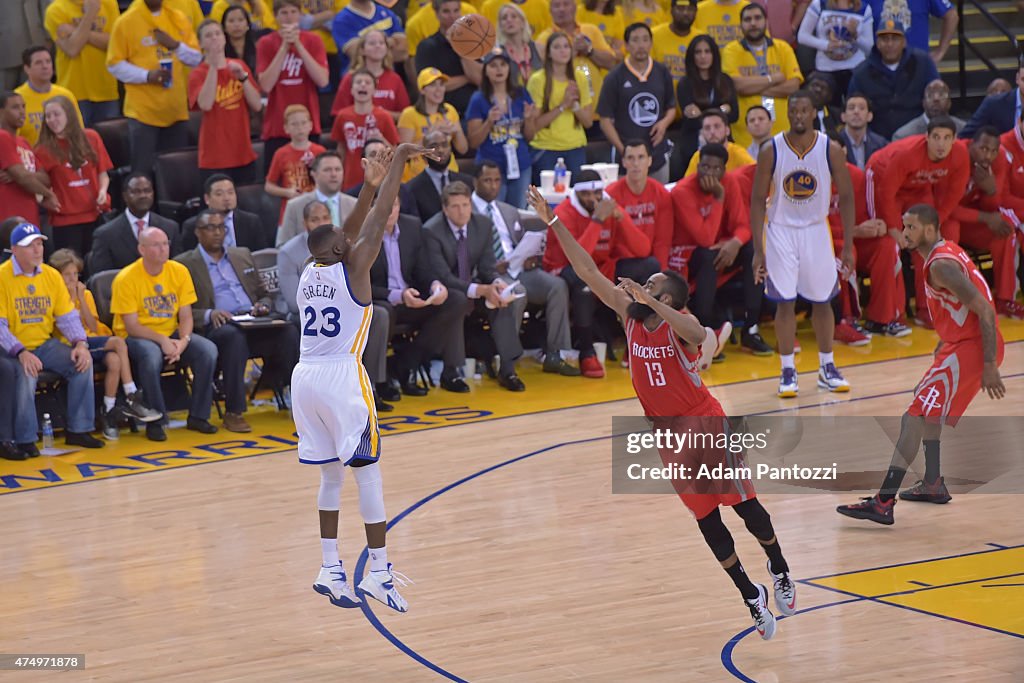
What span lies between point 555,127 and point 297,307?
3441 millimetres

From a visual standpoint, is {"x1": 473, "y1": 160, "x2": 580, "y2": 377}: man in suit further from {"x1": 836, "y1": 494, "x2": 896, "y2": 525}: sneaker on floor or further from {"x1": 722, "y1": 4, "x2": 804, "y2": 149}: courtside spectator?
{"x1": 836, "y1": 494, "x2": 896, "y2": 525}: sneaker on floor

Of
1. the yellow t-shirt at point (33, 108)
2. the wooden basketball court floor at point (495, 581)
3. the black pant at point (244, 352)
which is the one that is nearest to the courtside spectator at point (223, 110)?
the yellow t-shirt at point (33, 108)

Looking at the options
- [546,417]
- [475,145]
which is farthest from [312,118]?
[546,417]

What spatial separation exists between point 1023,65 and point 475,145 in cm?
572

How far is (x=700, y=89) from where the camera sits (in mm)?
13828

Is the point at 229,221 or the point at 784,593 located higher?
the point at 229,221

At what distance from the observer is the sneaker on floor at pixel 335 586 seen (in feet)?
22.5

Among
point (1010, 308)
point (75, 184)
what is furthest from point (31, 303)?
point (1010, 308)

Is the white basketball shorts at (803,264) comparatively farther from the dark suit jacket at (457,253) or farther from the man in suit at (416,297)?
the man in suit at (416,297)

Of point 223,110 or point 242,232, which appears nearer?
point 242,232

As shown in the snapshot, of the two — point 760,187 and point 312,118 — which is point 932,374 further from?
point 312,118

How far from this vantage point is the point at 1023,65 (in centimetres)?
1458

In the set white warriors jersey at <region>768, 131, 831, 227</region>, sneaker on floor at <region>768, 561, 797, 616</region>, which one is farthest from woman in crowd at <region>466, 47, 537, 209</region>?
sneaker on floor at <region>768, 561, 797, 616</region>

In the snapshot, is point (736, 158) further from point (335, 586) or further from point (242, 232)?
point (335, 586)
